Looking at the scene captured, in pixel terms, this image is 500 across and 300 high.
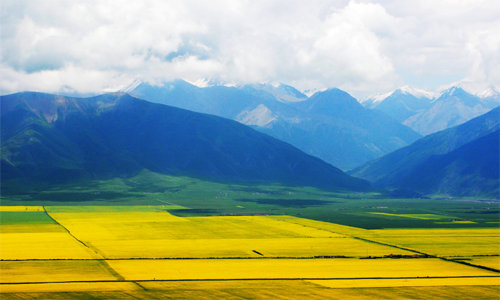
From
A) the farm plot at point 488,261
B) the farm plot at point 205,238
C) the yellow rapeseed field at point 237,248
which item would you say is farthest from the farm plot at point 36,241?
the farm plot at point 488,261

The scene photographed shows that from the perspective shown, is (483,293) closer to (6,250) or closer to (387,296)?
(387,296)

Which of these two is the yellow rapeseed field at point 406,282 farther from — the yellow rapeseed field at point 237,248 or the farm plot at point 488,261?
the yellow rapeseed field at point 237,248

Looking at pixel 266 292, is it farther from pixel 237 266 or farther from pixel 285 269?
pixel 237 266

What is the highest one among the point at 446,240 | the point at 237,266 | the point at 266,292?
the point at 446,240

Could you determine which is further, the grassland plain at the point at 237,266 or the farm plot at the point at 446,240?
the farm plot at the point at 446,240

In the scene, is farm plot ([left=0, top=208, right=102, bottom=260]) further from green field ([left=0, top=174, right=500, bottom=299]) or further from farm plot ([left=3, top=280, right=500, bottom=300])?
farm plot ([left=3, top=280, right=500, bottom=300])

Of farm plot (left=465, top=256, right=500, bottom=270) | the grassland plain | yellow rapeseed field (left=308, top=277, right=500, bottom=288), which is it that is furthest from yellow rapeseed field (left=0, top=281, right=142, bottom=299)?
farm plot (left=465, top=256, right=500, bottom=270)

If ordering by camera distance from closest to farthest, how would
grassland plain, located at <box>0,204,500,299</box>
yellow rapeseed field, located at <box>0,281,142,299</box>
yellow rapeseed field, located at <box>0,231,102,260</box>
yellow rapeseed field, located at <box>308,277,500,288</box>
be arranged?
yellow rapeseed field, located at <box>0,281,142,299</box> → grassland plain, located at <box>0,204,500,299</box> → yellow rapeseed field, located at <box>308,277,500,288</box> → yellow rapeseed field, located at <box>0,231,102,260</box>

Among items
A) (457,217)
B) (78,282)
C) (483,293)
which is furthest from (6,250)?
(457,217)

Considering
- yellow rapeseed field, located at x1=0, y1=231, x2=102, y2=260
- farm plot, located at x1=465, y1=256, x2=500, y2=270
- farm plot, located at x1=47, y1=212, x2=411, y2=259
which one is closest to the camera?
farm plot, located at x1=465, y1=256, x2=500, y2=270

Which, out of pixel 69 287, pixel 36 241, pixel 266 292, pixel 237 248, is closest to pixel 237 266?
pixel 266 292

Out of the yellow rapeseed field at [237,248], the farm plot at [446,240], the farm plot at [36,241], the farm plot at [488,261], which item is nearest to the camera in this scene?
the farm plot at [488,261]

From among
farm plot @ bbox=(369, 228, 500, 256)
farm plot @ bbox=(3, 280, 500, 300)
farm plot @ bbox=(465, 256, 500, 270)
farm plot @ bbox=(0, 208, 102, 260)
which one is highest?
farm plot @ bbox=(369, 228, 500, 256)
